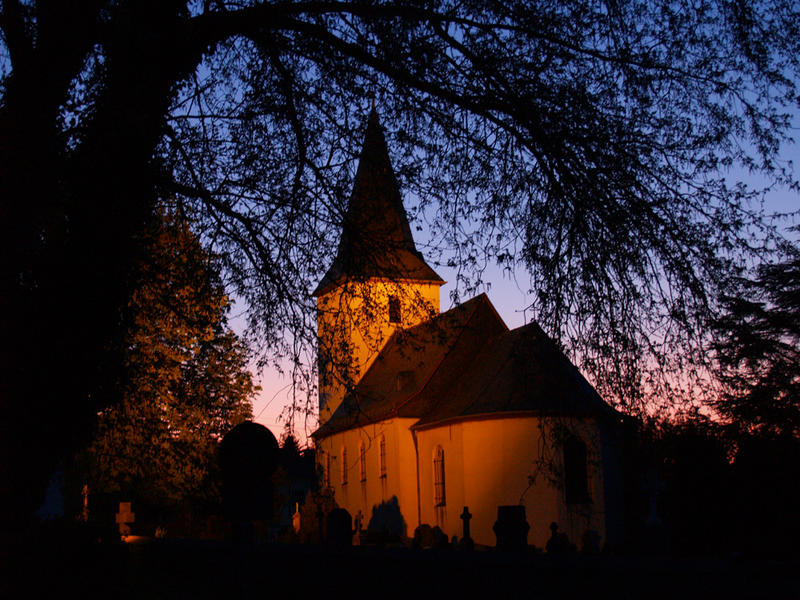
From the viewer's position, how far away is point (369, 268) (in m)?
8.85

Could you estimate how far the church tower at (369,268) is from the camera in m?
8.77

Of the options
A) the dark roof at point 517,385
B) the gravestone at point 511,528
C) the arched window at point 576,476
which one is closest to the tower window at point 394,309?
the dark roof at point 517,385

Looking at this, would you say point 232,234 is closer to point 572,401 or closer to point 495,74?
point 495,74

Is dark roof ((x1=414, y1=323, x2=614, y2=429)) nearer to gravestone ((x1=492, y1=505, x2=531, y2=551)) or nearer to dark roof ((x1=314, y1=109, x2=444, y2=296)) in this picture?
gravestone ((x1=492, y1=505, x2=531, y2=551))

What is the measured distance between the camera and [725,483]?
55.0ft

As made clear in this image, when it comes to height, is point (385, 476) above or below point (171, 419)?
below

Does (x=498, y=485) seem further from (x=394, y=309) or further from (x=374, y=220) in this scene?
(x=374, y=220)

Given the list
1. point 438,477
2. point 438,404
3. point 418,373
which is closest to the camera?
point 438,477

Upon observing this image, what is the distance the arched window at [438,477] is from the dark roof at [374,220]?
23162mm

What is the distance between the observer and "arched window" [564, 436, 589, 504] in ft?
89.8

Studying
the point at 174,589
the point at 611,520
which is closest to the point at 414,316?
the point at 174,589

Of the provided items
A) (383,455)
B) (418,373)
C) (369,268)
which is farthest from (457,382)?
(369,268)

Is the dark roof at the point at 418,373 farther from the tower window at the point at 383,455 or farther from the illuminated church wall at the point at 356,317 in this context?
the illuminated church wall at the point at 356,317

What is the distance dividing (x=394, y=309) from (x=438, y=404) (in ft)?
77.7
